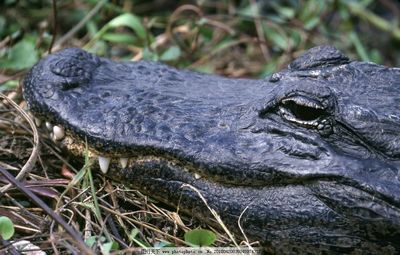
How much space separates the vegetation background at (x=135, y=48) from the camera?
8.18 ft

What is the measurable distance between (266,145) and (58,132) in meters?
0.87

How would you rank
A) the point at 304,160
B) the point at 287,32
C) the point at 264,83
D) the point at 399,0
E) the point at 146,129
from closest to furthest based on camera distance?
the point at 304,160 < the point at 146,129 < the point at 264,83 < the point at 287,32 < the point at 399,0

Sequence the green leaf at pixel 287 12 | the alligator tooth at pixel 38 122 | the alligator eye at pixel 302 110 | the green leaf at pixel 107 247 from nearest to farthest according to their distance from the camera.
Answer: the green leaf at pixel 107 247 → the alligator eye at pixel 302 110 → the alligator tooth at pixel 38 122 → the green leaf at pixel 287 12

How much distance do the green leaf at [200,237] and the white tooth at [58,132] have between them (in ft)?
2.30

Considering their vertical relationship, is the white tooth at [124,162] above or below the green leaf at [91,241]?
above

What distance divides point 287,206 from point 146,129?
611mm

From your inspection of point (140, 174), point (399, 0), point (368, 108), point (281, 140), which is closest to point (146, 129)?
point (140, 174)

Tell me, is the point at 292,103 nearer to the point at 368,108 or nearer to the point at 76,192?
the point at 368,108

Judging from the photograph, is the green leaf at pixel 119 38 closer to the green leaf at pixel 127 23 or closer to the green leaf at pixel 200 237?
the green leaf at pixel 127 23

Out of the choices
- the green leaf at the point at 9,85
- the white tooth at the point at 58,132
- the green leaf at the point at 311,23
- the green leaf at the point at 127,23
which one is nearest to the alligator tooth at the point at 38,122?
the white tooth at the point at 58,132

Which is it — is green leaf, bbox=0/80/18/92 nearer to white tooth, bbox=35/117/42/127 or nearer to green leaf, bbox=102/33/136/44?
white tooth, bbox=35/117/42/127

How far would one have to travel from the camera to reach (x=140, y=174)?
8.30 feet

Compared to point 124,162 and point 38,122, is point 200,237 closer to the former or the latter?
point 124,162

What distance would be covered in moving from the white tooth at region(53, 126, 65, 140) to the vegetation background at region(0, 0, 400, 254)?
0.55ft
